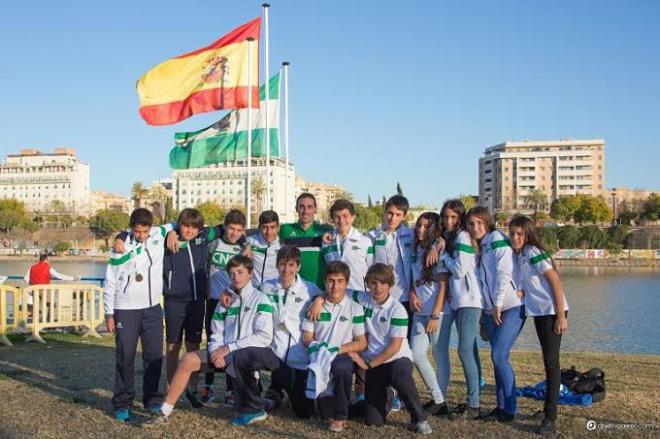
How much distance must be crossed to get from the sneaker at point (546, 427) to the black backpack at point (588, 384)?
4.02 feet

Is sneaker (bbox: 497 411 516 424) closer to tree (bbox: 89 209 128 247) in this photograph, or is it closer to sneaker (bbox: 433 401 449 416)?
sneaker (bbox: 433 401 449 416)

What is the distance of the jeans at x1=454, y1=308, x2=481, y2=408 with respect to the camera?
6406 mm

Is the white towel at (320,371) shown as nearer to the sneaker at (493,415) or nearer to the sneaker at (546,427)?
the sneaker at (493,415)

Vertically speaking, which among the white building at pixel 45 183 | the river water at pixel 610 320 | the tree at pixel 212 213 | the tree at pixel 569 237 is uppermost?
the white building at pixel 45 183

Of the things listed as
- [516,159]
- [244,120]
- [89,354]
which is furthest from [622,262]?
[89,354]

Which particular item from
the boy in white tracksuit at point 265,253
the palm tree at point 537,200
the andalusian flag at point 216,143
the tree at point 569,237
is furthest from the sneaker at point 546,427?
the palm tree at point 537,200

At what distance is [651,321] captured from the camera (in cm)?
3225

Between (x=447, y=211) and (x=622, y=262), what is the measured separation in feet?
322

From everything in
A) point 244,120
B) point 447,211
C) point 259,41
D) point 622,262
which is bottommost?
point 622,262

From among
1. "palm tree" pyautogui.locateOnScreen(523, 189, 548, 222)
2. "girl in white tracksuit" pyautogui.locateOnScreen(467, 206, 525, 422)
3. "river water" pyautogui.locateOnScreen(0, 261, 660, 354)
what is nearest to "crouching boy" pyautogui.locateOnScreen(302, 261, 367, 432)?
"girl in white tracksuit" pyautogui.locateOnScreen(467, 206, 525, 422)

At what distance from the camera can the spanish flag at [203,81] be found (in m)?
15.8

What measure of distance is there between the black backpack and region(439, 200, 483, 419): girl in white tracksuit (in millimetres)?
1348

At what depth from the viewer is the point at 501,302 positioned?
6297 mm

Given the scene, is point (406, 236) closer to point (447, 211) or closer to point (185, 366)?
point (447, 211)
